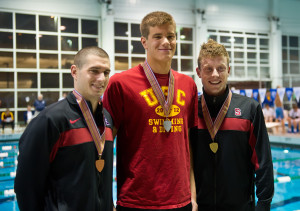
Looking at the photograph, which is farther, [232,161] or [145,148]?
[232,161]

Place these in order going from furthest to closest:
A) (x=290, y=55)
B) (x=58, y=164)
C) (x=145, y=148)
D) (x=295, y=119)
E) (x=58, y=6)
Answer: (x=290, y=55) < (x=58, y=6) < (x=295, y=119) < (x=145, y=148) < (x=58, y=164)

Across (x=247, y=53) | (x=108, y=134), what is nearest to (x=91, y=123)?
(x=108, y=134)

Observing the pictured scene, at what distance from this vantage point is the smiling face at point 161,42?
1.90m

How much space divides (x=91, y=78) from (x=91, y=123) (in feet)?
0.82

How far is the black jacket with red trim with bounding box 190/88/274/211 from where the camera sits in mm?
2023

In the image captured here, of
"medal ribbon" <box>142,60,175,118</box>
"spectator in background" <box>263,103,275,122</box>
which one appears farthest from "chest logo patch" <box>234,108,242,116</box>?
"spectator in background" <box>263,103,275,122</box>

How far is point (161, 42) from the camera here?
1892 mm

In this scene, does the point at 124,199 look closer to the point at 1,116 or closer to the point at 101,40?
the point at 1,116

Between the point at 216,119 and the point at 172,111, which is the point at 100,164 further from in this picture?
the point at 216,119

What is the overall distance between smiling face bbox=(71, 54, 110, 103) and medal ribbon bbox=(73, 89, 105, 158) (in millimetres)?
42

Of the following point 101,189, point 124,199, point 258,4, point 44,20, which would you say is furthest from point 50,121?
point 258,4

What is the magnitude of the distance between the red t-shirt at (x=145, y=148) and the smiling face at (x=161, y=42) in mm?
187

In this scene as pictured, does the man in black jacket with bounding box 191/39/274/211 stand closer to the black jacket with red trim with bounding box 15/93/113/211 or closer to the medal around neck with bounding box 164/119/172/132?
the medal around neck with bounding box 164/119/172/132

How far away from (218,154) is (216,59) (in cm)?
65
